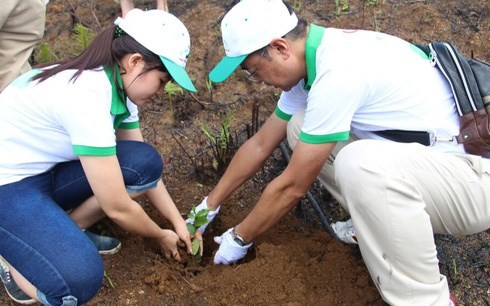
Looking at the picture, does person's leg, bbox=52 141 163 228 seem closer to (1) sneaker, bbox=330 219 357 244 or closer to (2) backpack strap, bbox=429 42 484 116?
(1) sneaker, bbox=330 219 357 244

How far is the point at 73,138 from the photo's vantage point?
2.11 m

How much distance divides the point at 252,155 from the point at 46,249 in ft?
3.41

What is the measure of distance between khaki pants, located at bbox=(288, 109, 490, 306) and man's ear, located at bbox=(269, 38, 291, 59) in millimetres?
442

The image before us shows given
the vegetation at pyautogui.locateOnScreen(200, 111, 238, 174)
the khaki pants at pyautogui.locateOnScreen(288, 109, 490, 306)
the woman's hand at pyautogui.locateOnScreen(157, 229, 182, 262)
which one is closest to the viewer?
the khaki pants at pyautogui.locateOnScreen(288, 109, 490, 306)

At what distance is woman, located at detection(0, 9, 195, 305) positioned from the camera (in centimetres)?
212

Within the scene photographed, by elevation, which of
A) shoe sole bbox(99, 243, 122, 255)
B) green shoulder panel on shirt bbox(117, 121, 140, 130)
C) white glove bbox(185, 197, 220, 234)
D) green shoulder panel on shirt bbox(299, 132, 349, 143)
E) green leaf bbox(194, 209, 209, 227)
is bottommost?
shoe sole bbox(99, 243, 122, 255)

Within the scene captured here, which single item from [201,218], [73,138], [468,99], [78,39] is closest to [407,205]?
[468,99]

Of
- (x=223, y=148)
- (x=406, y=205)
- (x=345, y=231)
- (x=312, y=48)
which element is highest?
(x=312, y=48)

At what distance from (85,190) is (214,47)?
1.75m

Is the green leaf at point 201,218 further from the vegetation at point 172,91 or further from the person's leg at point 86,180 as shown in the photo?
the vegetation at point 172,91

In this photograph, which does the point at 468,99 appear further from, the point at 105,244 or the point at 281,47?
the point at 105,244

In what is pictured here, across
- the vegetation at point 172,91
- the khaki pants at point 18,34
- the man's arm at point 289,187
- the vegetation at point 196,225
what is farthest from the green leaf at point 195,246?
the khaki pants at point 18,34

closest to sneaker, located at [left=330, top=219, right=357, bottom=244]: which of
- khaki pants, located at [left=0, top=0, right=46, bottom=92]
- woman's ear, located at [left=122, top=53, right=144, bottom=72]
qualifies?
woman's ear, located at [left=122, top=53, right=144, bottom=72]

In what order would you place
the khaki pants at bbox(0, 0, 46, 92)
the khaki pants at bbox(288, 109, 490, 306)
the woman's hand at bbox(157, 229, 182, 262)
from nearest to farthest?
the khaki pants at bbox(288, 109, 490, 306)
the woman's hand at bbox(157, 229, 182, 262)
the khaki pants at bbox(0, 0, 46, 92)
